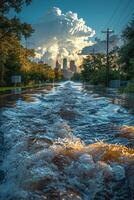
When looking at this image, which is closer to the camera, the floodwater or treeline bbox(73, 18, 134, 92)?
the floodwater

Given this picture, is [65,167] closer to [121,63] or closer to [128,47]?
[128,47]

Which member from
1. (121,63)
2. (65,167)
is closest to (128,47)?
(121,63)

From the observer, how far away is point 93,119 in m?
16.9

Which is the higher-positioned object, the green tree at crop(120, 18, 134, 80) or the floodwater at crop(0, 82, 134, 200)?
the green tree at crop(120, 18, 134, 80)

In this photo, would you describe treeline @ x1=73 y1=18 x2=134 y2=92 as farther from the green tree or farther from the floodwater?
the floodwater

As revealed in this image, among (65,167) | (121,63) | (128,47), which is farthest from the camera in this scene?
(121,63)

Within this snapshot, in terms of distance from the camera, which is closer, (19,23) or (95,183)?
(95,183)

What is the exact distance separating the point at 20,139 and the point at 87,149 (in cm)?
258

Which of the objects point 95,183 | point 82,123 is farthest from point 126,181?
point 82,123

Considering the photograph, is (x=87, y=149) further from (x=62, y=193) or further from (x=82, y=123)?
(x=82, y=123)

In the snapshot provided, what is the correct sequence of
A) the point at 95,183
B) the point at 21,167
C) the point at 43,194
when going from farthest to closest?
the point at 21,167
the point at 95,183
the point at 43,194

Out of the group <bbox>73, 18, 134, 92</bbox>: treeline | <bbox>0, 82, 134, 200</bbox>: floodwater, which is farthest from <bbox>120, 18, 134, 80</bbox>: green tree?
<bbox>0, 82, 134, 200</bbox>: floodwater

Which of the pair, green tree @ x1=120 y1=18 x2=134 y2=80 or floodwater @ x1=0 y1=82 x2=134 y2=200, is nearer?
floodwater @ x1=0 y1=82 x2=134 y2=200

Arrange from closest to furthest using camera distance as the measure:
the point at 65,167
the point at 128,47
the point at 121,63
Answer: the point at 65,167
the point at 128,47
the point at 121,63
